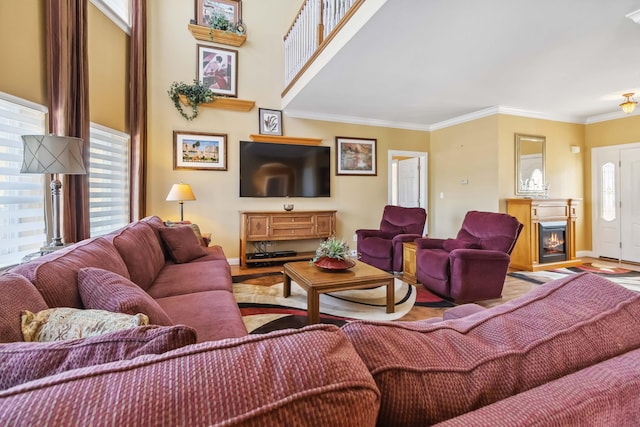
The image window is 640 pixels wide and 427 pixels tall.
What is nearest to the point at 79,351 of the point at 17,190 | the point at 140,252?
the point at 140,252

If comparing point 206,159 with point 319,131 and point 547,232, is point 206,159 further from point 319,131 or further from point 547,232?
point 547,232

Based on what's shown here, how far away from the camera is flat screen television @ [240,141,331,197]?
4.80 m

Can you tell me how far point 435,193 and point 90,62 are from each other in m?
5.56

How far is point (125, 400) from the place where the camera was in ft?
1.05

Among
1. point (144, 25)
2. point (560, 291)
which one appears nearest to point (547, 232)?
point (560, 291)

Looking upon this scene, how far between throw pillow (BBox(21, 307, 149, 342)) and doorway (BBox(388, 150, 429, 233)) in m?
5.30

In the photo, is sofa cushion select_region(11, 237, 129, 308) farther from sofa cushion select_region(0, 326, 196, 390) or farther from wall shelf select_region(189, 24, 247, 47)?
wall shelf select_region(189, 24, 247, 47)

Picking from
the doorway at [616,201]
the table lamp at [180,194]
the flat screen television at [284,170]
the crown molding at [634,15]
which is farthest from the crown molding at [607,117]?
the table lamp at [180,194]

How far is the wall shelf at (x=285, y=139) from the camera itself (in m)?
4.84

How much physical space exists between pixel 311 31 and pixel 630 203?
569 centimetres

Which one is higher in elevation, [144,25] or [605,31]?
[144,25]

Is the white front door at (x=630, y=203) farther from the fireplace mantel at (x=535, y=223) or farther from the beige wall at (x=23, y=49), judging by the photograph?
the beige wall at (x=23, y=49)

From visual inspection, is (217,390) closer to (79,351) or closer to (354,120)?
(79,351)

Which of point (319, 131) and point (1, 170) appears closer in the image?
point (1, 170)
